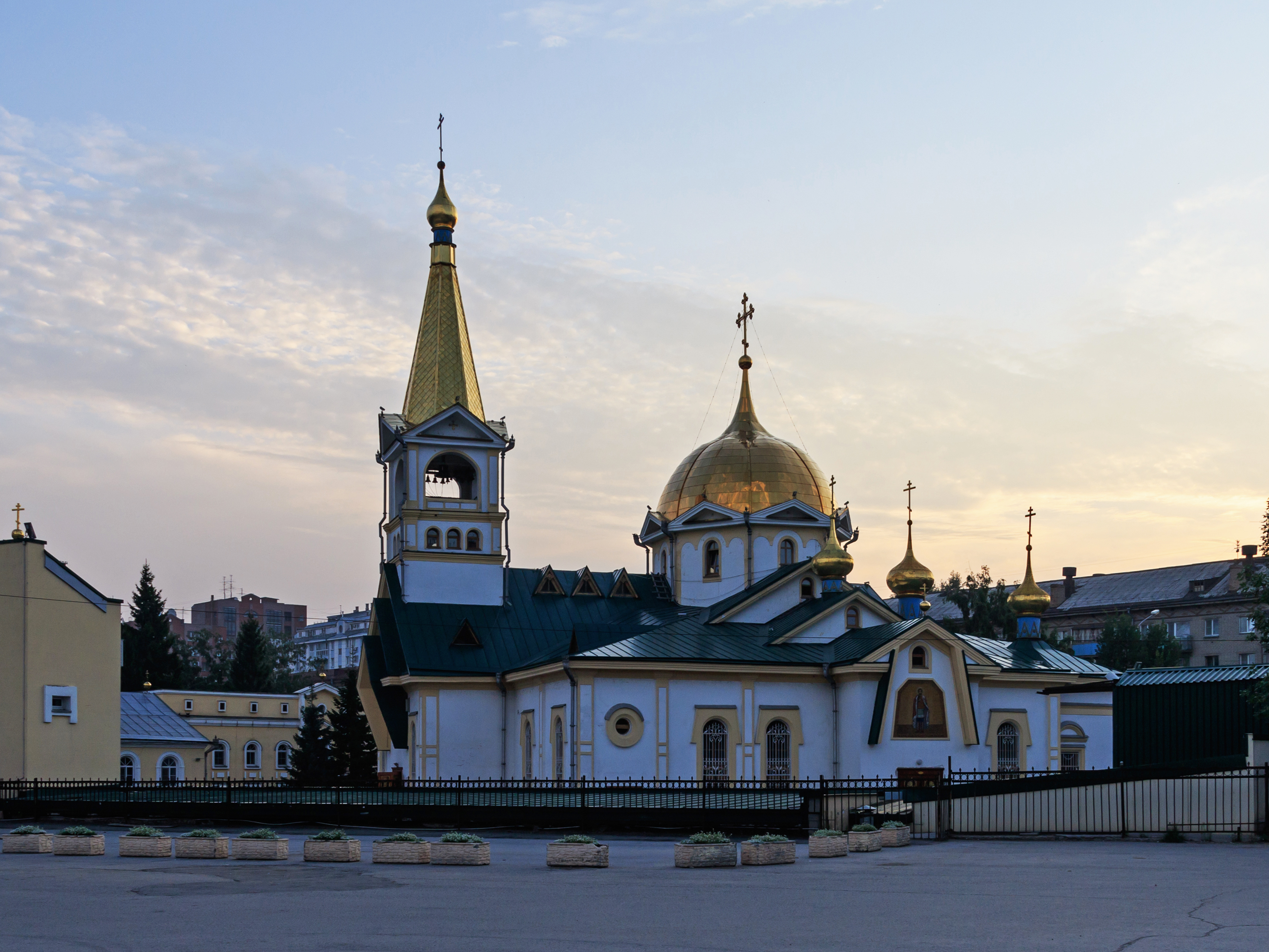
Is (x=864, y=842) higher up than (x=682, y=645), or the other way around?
(x=682, y=645)

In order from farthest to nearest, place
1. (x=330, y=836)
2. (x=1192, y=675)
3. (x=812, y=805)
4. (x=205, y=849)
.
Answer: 1. (x=1192, y=675)
2. (x=812, y=805)
3. (x=205, y=849)
4. (x=330, y=836)

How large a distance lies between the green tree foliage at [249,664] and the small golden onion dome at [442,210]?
109ft

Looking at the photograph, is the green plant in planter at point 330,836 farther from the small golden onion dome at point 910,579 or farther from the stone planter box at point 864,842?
the small golden onion dome at point 910,579

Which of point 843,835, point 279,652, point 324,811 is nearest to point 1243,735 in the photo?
point 843,835

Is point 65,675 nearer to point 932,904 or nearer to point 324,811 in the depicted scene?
point 324,811

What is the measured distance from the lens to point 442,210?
47375mm

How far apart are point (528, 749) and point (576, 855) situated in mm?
22073

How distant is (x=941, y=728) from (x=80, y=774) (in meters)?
22.4

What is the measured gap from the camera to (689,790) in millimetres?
25000

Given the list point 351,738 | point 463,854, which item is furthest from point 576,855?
point 351,738

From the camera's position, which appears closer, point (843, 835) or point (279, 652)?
point (843, 835)

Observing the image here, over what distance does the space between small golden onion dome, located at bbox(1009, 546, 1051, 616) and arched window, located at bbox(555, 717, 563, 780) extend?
17.0m

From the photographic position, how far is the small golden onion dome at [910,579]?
45188mm

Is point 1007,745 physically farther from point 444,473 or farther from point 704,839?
point 704,839
